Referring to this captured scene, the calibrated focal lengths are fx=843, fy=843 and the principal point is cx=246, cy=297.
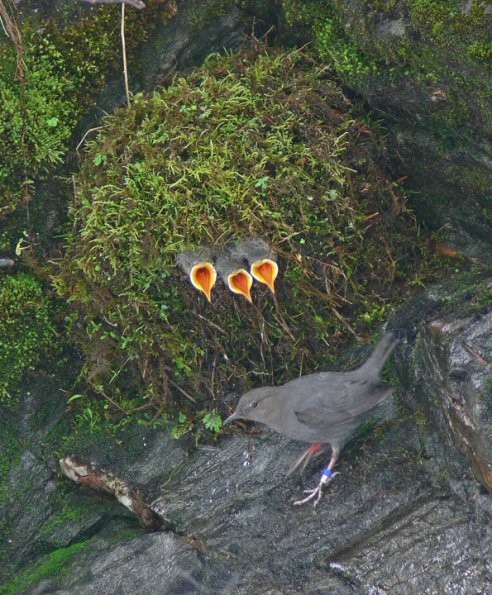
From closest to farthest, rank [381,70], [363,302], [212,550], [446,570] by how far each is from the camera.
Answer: [446,570], [212,550], [381,70], [363,302]

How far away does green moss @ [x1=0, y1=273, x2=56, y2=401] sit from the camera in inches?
251

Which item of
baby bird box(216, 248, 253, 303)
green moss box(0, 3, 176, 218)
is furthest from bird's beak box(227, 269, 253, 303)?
green moss box(0, 3, 176, 218)

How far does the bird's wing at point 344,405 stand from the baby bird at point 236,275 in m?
0.88

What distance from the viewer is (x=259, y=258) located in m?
5.89

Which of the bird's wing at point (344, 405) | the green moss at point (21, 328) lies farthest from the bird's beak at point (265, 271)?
the green moss at point (21, 328)

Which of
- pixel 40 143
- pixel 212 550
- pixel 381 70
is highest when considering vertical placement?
pixel 40 143

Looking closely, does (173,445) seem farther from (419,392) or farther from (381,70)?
(381,70)

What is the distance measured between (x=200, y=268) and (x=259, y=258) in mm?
418

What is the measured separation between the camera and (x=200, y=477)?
5.96 meters

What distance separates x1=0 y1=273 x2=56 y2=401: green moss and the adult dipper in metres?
1.62

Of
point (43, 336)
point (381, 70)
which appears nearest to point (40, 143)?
point (43, 336)

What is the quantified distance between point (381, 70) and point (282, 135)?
0.83 m

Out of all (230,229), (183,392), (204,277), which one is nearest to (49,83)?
(230,229)

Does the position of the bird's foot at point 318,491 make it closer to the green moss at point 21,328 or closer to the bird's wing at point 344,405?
the bird's wing at point 344,405
